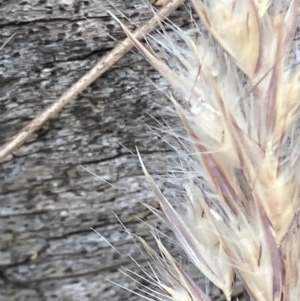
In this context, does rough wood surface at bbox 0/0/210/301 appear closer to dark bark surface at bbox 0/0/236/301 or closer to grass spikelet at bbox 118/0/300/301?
dark bark surface at bbox 0/0/236/301

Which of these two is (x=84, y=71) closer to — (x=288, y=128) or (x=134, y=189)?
(x=134, y=189)

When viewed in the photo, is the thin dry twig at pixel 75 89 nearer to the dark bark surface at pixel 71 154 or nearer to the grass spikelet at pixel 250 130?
the dark bark surface at pixel 71 154

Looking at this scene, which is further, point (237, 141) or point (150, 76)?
point (150, 76)

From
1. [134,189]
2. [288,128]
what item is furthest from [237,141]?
[134,189]

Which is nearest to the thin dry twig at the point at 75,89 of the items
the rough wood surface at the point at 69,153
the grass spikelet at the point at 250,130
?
the rough wood surface at the point at 69,153

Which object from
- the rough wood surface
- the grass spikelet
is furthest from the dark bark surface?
the grass spikelet

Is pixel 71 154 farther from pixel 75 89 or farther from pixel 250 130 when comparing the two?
pixel 250 130
